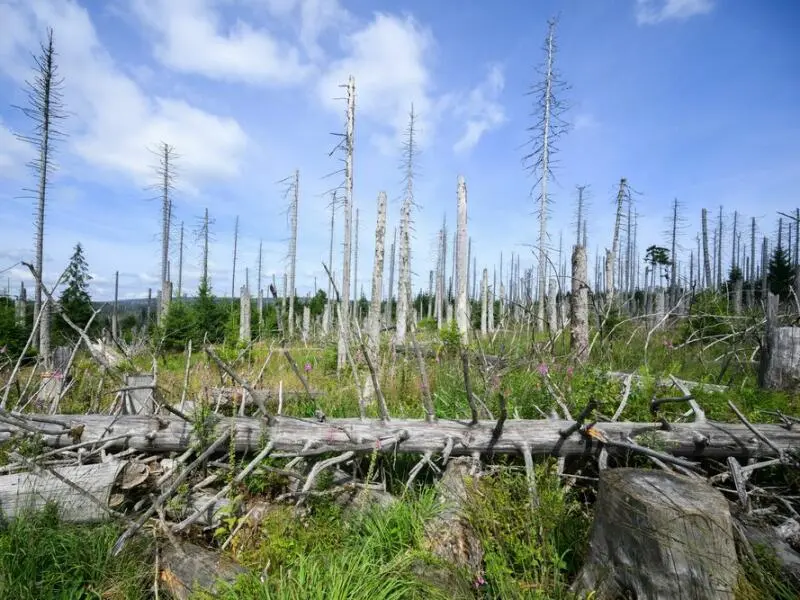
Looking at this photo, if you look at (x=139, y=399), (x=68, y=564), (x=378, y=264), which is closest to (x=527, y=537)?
(x=68, y=564)

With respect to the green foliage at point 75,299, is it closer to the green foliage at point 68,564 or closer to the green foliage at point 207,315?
the green foliage at point 207,315

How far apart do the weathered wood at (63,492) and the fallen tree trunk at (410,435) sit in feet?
1.13

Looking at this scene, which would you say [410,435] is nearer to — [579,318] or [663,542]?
[663,542]

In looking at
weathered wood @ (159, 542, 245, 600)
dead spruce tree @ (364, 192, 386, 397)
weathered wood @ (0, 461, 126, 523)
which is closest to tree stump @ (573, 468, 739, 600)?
weathered wood @ (159, 542, 245, 600)

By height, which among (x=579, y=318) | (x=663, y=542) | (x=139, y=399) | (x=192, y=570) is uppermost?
(x=579, y=318)

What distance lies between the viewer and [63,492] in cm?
285

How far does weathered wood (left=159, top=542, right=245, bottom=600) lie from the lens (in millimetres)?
2432

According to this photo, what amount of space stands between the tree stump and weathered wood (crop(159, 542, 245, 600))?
6.99 ft

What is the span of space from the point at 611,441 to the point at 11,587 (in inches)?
150

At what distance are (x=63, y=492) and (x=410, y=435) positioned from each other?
2.56 m

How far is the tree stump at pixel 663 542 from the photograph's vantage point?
72.8 inches

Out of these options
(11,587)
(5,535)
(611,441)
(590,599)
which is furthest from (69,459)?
(611,441)

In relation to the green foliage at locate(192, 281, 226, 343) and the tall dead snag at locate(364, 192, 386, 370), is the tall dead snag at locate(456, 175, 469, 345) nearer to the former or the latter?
the tall dead snag at locate(364, 192, 386, 370)

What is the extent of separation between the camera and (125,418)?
354 centimetres
